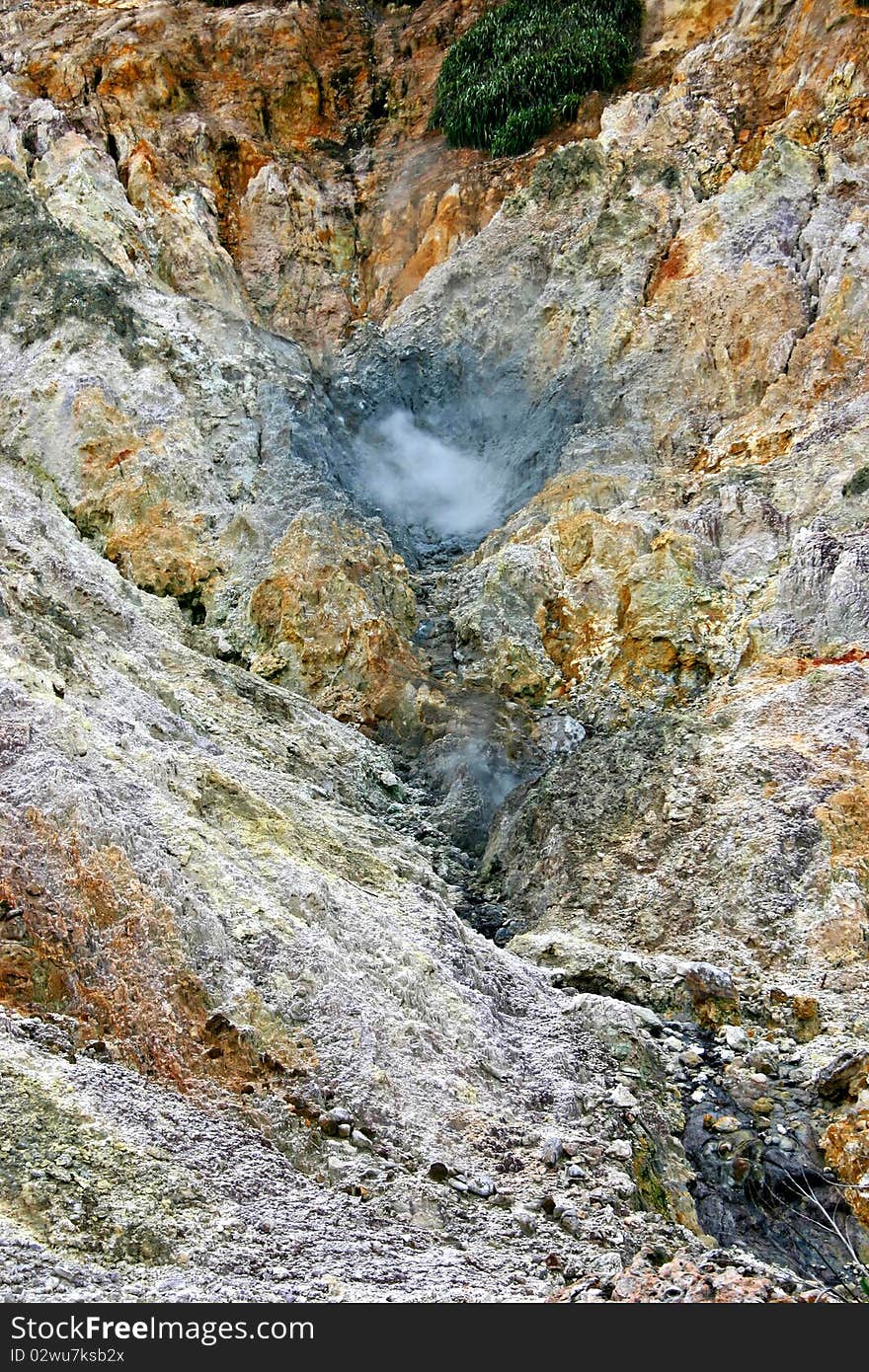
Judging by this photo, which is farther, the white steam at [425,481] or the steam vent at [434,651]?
the white steam at [425,481]

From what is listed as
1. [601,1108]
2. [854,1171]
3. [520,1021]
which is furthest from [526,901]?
[854,1171]

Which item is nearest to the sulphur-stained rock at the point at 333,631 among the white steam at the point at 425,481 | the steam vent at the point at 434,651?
the steam vent at the point at 434,651

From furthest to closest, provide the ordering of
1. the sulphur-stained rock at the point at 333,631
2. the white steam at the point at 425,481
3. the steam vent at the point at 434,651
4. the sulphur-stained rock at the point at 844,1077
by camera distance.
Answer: the white steam at the point at 425,481
the sulphur-stained rock at the point at 333,631
the sulphur-stained rock at the point at 844,1077
the steam vent at the point at 434,651

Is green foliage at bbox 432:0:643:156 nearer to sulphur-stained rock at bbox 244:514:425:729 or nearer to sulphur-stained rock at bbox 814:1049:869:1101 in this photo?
sulphur-stained rock at bbox 244:514:425:729

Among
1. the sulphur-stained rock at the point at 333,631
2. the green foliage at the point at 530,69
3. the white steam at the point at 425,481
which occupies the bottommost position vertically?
the sulphur-stained rock at the point at 333,631

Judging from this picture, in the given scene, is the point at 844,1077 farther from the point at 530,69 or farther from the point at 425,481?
the point at 530,69

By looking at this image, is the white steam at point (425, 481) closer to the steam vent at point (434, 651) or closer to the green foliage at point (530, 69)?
the steam vent at point (434, 651)
